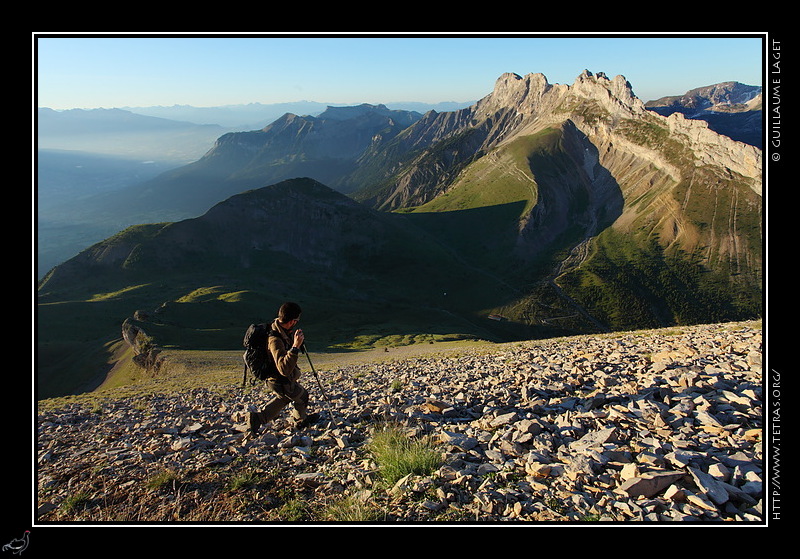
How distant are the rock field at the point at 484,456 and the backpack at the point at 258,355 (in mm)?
1700

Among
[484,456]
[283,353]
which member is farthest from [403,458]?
[283,353]

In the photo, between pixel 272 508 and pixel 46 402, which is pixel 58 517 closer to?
pixel 272 508

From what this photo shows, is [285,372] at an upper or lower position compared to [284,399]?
upper

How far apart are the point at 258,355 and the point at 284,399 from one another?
4.73 feet

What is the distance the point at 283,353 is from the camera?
30.4ft

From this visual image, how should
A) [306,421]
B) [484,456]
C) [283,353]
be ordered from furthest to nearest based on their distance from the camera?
[306,421] → [283,353] → [484,456]

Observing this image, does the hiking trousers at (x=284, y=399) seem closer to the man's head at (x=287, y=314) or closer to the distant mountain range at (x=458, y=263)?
the man's head at (x=287, y=314)

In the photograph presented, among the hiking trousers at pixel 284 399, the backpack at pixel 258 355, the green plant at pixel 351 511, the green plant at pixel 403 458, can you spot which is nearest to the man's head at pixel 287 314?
the backpack at pixel 258 355

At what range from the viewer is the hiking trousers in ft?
32.0

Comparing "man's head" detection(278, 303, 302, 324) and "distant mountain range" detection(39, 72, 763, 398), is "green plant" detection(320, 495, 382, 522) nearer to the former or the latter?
"man's head" detection(278, 303, 302, 324)

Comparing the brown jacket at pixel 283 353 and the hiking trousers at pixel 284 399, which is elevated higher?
the brown jacket at pixel 283 353

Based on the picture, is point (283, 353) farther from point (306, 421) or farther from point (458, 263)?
point (458, 263)

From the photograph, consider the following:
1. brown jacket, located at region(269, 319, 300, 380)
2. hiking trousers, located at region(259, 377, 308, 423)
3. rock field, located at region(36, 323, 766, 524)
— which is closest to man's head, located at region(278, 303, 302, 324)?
brown jacket, located at region(269, 319, 300, 380)

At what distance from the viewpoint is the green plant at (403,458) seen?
718 cm
